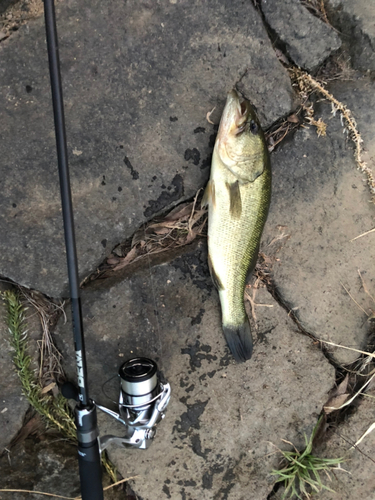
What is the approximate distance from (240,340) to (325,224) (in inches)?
44.3

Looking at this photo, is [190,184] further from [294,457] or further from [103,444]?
[294,457]

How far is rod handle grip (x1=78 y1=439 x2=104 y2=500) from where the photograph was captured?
7.02ft

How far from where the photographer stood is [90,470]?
216 cm

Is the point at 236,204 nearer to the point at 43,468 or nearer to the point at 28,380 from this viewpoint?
the point at 28,380

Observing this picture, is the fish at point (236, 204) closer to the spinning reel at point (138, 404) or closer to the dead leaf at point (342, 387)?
the spinning reel at point (138, 404)

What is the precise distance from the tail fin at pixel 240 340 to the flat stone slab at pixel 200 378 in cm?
12

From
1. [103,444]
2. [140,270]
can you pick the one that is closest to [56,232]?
[140,270]

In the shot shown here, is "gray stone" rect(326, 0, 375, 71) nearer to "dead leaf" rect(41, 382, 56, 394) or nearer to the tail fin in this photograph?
the tail fin

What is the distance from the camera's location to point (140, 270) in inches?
107

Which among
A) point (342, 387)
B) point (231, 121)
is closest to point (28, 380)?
point (231, 121)

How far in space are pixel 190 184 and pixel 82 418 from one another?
5.54ft

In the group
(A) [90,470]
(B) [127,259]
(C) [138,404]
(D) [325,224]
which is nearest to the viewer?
(A) [90,470]

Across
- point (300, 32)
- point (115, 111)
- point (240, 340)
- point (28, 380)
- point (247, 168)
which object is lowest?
point (28, 380)

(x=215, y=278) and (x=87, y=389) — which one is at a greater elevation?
(x=215, y=278)
